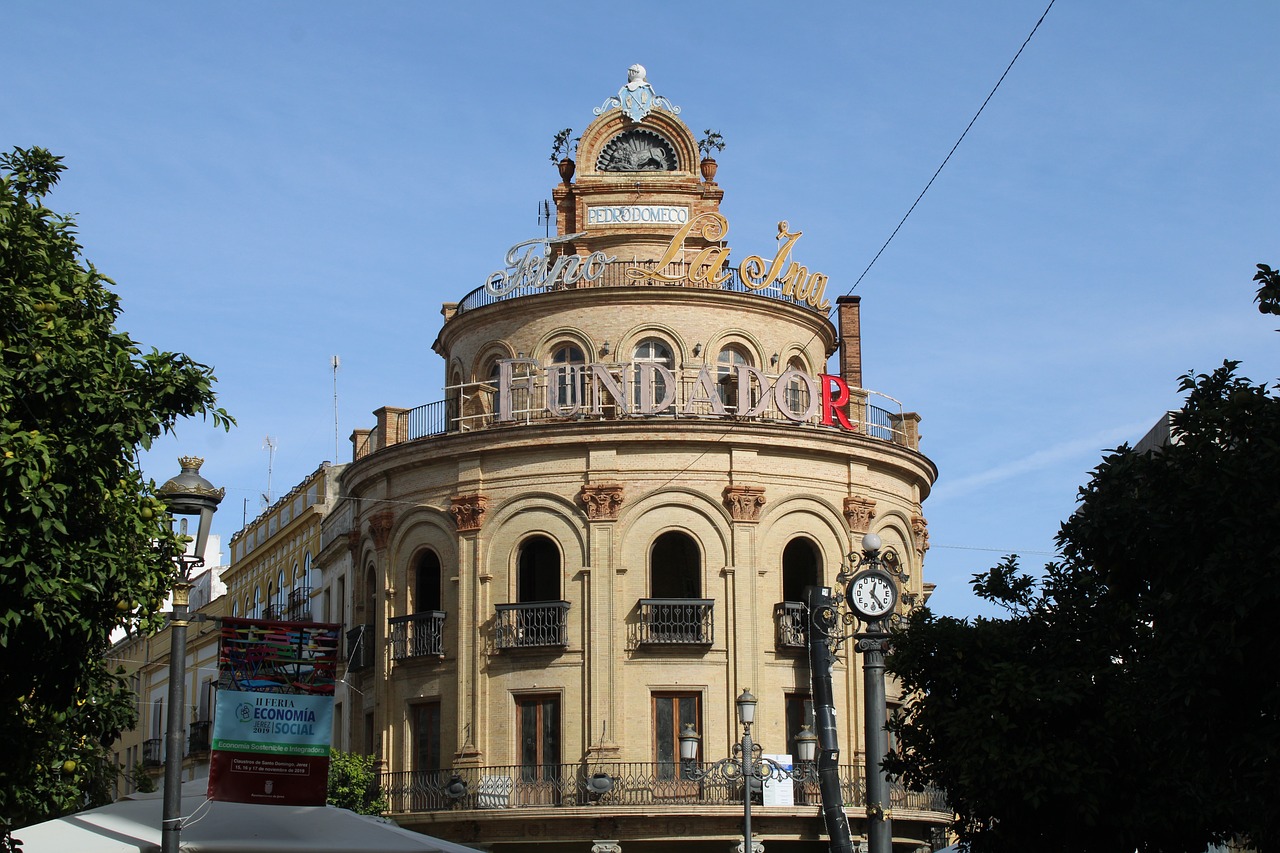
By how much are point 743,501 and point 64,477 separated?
82.4 feet

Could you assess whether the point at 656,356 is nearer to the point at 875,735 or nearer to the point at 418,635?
the point at 418,635

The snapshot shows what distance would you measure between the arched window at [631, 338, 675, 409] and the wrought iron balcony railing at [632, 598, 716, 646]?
514 centimetres

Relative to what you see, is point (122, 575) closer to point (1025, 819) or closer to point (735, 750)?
point (1025, 819)

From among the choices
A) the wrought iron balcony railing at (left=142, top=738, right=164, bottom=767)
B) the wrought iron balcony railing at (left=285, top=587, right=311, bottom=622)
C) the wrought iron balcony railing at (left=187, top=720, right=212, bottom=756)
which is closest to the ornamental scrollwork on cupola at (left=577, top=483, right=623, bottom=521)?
the wrought iron balcony railing at (left=285, top=587, right=311, bottom=622)

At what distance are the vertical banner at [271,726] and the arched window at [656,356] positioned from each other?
72.0 ft

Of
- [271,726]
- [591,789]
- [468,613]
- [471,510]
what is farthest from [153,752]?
[271,726]

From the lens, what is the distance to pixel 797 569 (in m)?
42.2

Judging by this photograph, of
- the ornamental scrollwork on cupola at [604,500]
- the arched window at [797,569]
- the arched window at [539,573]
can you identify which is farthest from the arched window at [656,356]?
→ the arched window at [797,569]

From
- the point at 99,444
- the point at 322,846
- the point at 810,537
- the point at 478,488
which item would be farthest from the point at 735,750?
the point at 99,444

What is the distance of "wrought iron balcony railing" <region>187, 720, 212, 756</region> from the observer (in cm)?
5424

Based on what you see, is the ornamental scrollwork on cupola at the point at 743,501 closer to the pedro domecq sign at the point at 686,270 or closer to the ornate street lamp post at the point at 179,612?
the pedro domecq sign at the point at 686,270

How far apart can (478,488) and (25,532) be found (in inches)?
1014

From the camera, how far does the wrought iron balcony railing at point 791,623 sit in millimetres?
39375

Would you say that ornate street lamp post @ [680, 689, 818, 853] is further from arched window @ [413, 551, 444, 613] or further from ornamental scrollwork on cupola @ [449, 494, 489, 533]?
arched window @ [413, 551, 444, 613]
